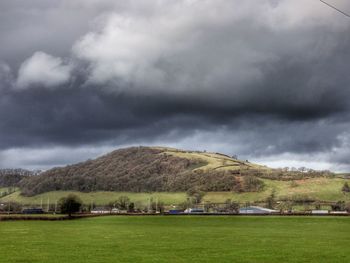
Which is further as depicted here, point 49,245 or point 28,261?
point 49,245

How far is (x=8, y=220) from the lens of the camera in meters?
130

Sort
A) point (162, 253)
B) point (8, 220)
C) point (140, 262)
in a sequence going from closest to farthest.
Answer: point (140, 262), point (162, 253), point (8, 220)

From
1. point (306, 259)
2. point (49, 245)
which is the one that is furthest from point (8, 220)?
point (306, 259)

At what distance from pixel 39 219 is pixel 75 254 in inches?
3896

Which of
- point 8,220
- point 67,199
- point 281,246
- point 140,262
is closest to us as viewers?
point 140,262

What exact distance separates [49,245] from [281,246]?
75.4 ft

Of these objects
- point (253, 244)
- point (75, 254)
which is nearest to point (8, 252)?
point (75, 254)

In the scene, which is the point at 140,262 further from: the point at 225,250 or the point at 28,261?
the point at 225,250

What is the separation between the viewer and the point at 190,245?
5241 cm

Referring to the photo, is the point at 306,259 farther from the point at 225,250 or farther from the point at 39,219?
the point at 39,219

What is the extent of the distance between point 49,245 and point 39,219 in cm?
8885

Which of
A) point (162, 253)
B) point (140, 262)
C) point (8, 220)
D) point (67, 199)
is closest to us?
point (140, 262)

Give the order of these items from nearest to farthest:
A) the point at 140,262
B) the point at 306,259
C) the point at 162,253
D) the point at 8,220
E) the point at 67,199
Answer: the point at 140,262 → the point at 306,259 → the point at 162,253 → the point at 8,220 → the point at 67,199

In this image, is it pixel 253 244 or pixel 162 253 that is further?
pixel 253 244
